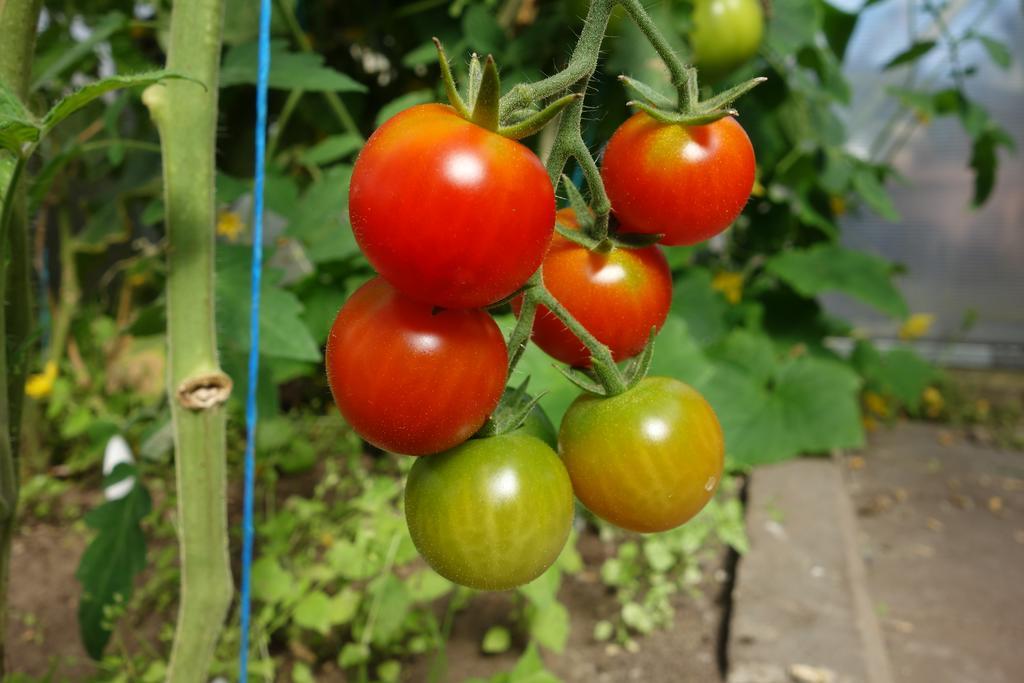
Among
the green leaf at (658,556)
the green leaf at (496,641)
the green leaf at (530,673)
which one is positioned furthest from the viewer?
the green leaf at (658,556)

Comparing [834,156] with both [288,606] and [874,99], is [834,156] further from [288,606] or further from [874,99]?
[288,606]

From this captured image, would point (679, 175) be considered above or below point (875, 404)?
above

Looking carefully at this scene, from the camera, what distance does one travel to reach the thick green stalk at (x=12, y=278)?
1.55 ft

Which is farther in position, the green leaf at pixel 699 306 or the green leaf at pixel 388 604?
the green leaf at pixel 699 306

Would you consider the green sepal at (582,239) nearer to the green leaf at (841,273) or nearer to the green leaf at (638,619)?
the green leaf at (638,619)

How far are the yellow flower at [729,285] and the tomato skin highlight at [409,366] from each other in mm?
1954

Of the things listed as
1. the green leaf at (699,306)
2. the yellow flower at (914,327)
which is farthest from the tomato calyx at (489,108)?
the yellow flower at (914,327)

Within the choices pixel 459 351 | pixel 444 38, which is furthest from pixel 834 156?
pixel 459 351

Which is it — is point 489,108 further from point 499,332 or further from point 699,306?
point 699,306

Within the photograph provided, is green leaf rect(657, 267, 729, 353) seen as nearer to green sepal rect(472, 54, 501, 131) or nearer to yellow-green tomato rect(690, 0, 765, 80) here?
yellow-green tomato rect(690, 0, 765, 80)

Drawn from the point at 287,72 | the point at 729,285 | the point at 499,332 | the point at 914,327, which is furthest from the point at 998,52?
the point at 499,332

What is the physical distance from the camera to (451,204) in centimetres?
29

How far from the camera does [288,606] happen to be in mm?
1163

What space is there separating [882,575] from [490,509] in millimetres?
1796
